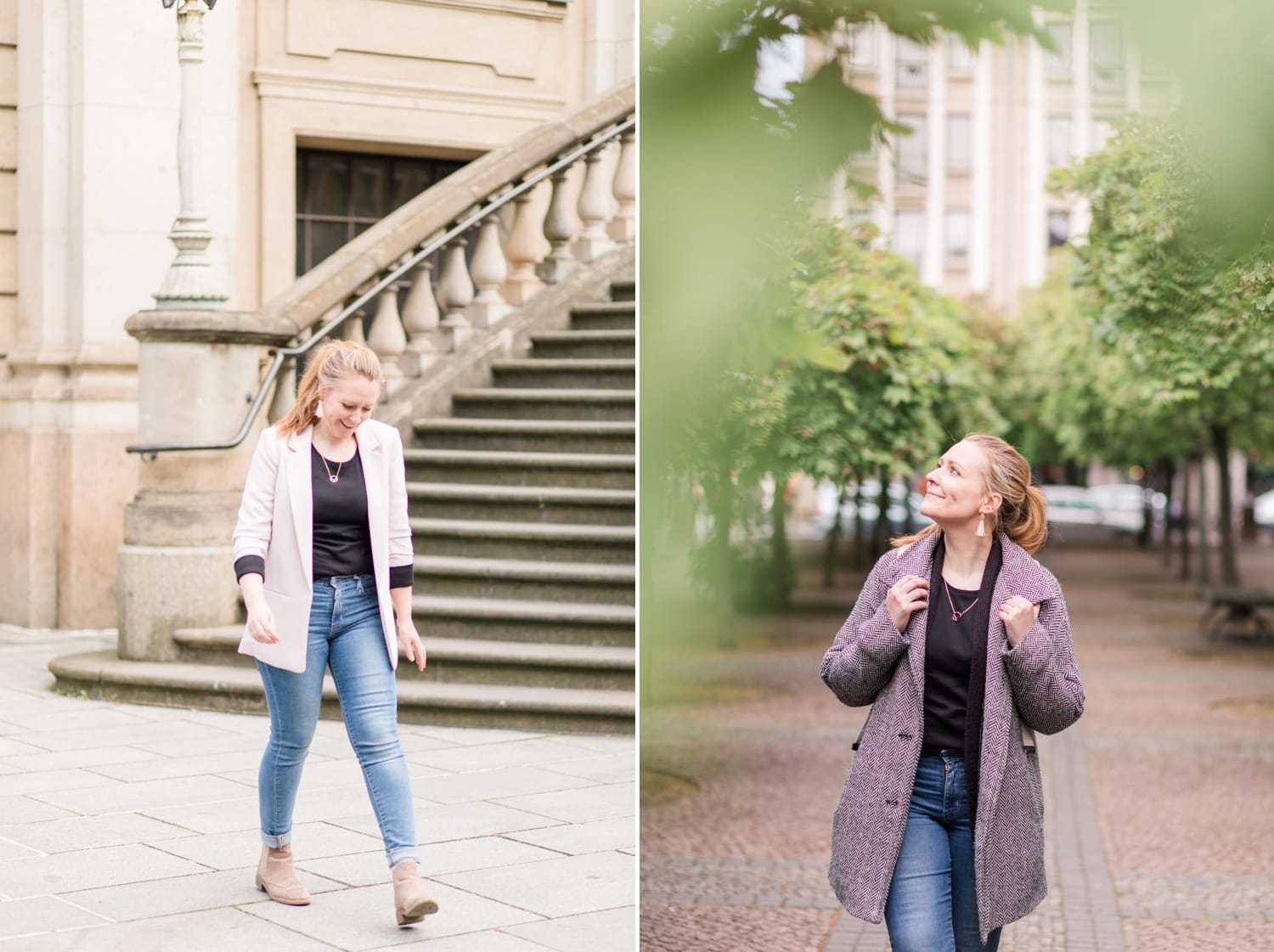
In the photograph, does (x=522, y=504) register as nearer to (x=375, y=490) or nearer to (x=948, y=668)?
(x=375, y=490)

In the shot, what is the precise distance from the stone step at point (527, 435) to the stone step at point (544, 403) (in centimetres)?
5

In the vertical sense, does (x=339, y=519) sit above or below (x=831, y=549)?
above

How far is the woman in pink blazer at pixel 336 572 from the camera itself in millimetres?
4656

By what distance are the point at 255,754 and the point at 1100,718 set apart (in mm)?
7316

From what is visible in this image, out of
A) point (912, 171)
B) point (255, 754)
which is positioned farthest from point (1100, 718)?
point (912, 171)

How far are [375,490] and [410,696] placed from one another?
3.48 m

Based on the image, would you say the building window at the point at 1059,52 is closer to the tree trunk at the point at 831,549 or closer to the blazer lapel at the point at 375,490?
the blazer lapel at the point at 375,490

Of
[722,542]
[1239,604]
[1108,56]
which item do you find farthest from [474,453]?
[1239,604]

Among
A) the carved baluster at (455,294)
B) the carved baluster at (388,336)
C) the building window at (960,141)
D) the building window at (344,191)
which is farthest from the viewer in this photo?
the building window at (344,191)

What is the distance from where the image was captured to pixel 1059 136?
1479mm

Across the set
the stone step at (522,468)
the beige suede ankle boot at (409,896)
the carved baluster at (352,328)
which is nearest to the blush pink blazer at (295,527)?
the beige suede ankle boot at (409,896)

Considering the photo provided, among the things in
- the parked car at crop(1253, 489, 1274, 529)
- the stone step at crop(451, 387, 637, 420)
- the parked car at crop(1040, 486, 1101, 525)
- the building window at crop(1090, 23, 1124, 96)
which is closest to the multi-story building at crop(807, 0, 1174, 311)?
the building window at crop(1090, 23, 1124, 96)

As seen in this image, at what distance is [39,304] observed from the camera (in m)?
11.7

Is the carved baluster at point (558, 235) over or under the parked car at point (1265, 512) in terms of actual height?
over
